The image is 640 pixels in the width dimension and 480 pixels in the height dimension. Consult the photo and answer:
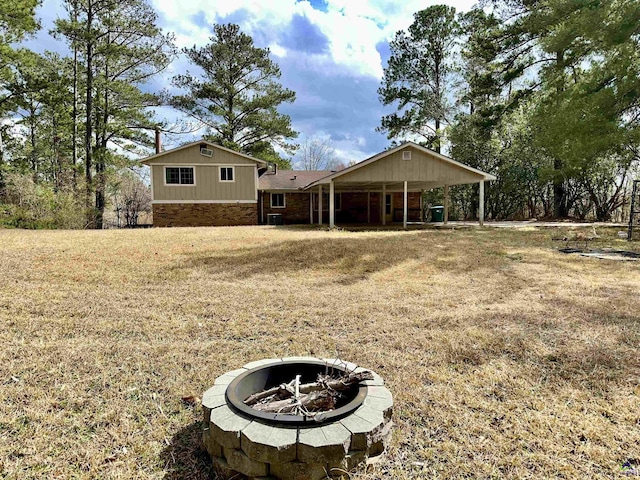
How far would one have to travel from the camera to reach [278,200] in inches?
829

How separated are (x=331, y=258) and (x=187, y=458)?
240 inches

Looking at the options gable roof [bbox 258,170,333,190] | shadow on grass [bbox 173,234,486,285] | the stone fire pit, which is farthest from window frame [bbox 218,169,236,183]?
the stone fire pit

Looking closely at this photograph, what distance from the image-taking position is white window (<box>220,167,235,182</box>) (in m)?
19.2

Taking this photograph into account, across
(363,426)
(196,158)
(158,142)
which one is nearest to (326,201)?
(196,158)

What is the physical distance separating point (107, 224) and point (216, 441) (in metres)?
22.5

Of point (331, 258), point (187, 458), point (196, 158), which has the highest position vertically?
point (196, 158)

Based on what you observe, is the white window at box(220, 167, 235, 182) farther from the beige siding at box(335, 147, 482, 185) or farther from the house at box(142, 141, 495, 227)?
the beige siding at box(335, 147, 482, 185)

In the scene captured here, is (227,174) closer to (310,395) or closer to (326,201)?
(326,201)

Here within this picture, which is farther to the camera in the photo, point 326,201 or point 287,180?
point 287,180

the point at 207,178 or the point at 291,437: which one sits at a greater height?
the point at 207,178

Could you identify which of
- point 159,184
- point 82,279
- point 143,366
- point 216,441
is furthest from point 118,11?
point 216,441

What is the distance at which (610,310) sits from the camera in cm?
470

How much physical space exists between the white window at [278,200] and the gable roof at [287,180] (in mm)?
603

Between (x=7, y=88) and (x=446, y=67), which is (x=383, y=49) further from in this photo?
(x=7, y=88)
